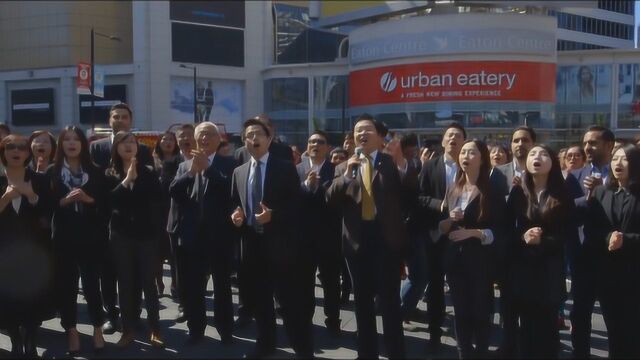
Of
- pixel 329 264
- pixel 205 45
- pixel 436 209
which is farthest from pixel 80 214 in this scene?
pixel 205 45

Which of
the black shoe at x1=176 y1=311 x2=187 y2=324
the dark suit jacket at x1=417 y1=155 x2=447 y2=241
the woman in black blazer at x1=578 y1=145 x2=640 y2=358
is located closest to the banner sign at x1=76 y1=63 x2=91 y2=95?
the black shoe at x1=176 y1=311 x2=187 y2=324

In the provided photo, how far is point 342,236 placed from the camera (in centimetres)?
541

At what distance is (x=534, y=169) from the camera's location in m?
4.64

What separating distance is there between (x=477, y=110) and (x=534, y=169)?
107 feet

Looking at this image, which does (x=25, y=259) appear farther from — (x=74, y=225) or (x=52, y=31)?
(x=52, y=31)

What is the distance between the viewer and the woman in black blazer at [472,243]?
186 inches

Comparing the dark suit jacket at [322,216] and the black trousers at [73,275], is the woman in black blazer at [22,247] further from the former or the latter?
the dark suit jacket at [322,216]

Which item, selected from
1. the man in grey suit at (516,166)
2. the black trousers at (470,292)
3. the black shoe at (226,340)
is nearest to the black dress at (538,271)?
the man in grey suit at (516,166)

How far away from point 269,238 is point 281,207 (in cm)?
28

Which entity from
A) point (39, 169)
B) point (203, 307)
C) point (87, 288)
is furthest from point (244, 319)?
point (39, 169)

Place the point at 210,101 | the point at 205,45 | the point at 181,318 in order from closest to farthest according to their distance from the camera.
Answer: the point at 181,318, the point at 205,45, the point at 210,101

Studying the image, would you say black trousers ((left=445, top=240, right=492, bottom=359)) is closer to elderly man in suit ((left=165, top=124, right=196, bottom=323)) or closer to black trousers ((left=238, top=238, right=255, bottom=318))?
black trousers ((left=238, top=238, right=255, bottom=318))

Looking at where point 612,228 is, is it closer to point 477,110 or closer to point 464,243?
point 464,243

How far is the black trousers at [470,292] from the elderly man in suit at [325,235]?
152 cm
